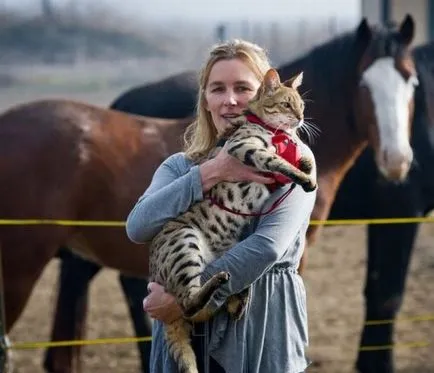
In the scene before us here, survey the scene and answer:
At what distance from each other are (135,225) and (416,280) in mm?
5588

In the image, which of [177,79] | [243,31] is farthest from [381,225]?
[243,31]

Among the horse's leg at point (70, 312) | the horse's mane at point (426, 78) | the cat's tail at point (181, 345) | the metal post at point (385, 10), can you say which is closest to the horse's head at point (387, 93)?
the horse's mane at point (426, 78)

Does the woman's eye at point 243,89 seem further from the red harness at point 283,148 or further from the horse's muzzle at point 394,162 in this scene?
the horse's muzzle at point 394,162

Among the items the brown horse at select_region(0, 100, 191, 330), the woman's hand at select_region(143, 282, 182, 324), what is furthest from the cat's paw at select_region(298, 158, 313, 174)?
the brown horse at select_region(0, 100, 191, 330)

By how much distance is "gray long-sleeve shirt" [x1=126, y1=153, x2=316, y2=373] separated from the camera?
240 centimetres

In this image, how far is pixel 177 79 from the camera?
6406 millimetres

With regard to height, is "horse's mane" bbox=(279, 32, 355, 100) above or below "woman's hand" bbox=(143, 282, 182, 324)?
above

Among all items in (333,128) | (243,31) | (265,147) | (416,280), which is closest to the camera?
(265,147)

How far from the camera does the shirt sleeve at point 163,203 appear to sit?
2492mm

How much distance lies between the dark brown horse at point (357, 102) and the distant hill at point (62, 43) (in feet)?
34.6

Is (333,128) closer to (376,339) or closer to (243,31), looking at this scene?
(376,339)

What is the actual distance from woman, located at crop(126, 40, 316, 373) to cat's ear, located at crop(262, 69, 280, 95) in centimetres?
3

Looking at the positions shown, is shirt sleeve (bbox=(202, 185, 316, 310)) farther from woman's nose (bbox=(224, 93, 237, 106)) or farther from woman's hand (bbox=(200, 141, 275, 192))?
woman's nose (bbox=(224, 93, 237, 106))

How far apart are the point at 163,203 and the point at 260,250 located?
10.3 inches
